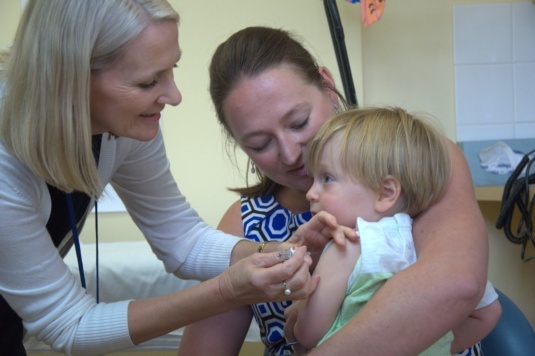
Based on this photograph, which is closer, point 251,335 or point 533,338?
point 533,338

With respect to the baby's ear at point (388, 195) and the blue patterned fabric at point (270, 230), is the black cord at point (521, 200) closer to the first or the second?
the blue patterned fabric at point (270, 230)

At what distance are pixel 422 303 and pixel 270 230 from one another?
0.52 metres

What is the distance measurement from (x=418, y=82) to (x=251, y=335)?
1.42 meters

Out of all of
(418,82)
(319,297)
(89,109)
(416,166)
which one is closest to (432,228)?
(416,166)

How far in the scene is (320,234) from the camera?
1196 mm

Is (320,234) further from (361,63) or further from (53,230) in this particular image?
(361,63)

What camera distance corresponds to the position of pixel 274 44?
4.59 feet

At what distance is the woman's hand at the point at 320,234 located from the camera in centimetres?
113

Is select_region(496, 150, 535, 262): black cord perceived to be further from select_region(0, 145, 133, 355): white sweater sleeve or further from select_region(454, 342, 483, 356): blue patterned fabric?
select_region(0, 145, 133, 355): white sweater sleeve

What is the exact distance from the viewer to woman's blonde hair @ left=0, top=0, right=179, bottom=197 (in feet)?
3.76

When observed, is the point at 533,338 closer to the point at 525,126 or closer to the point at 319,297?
the point at 319,297

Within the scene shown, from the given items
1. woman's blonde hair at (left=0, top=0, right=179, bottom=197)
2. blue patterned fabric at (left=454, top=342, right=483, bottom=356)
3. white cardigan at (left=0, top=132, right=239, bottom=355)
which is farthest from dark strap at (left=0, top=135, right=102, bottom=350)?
blue patterned fabric at (left=454, top=342, right=483, bottom=356)

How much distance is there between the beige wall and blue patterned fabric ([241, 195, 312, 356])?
62.0 inches

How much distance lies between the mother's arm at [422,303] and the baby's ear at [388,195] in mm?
108
